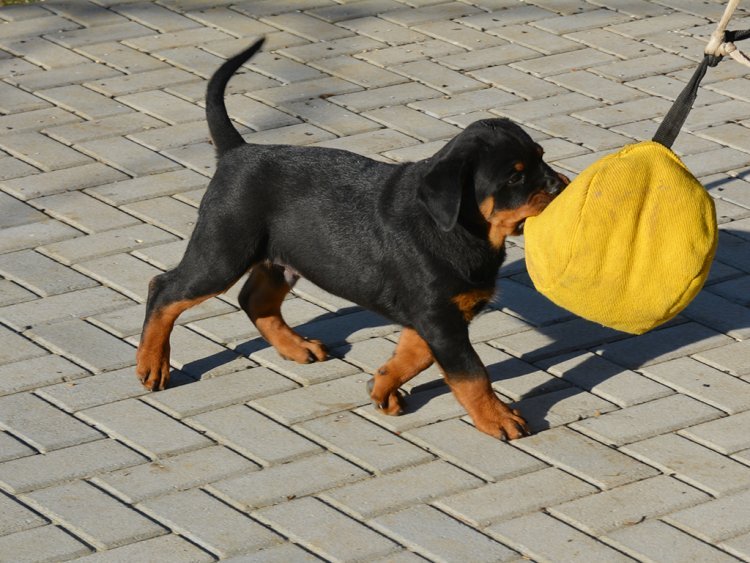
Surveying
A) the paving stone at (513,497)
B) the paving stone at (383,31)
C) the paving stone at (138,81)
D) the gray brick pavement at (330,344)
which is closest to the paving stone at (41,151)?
the gray brick pavement at (330,344)

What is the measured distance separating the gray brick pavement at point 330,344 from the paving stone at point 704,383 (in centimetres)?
1

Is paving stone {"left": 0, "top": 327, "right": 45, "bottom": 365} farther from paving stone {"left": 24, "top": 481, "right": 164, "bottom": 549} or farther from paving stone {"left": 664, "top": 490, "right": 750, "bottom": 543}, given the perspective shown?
paving stone {"left": 664, "top": 490, "right": 750, "bottom": 543}

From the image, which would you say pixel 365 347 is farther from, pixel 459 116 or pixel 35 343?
pixel 459 116

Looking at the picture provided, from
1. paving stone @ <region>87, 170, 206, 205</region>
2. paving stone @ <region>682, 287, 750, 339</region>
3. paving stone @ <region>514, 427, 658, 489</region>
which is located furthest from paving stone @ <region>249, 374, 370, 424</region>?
paving stone @ <region>87, 170, 206, 205</region>

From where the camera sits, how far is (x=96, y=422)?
452 centimetres

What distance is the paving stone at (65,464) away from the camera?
4.17m

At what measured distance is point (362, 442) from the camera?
176 inches

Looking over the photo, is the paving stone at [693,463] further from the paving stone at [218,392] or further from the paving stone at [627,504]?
the paving stone at [218,392]

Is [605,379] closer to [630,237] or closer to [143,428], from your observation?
[630,237]

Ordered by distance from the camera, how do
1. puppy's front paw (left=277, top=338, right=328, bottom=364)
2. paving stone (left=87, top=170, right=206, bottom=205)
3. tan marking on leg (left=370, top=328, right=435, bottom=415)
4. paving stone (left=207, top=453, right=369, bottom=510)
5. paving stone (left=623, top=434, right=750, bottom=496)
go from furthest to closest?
paving stone (left=87, top=170, right=206, bottom=205), puppy's front paw (left=277, top=338, right=328, bottom=364), tan marking on leg (left=370, top=328, right=435, bottom=415), paving stone (left=623, top=434, right=750, bottom=496), paving stone (left=207, top=453, right=369, bottom=510)

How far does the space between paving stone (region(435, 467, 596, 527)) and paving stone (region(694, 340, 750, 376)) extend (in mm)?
959

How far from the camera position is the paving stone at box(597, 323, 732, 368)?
16.5 feet

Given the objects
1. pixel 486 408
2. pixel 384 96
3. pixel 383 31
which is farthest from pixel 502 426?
pixel 383 31


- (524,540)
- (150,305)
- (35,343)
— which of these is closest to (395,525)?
(524,540)
